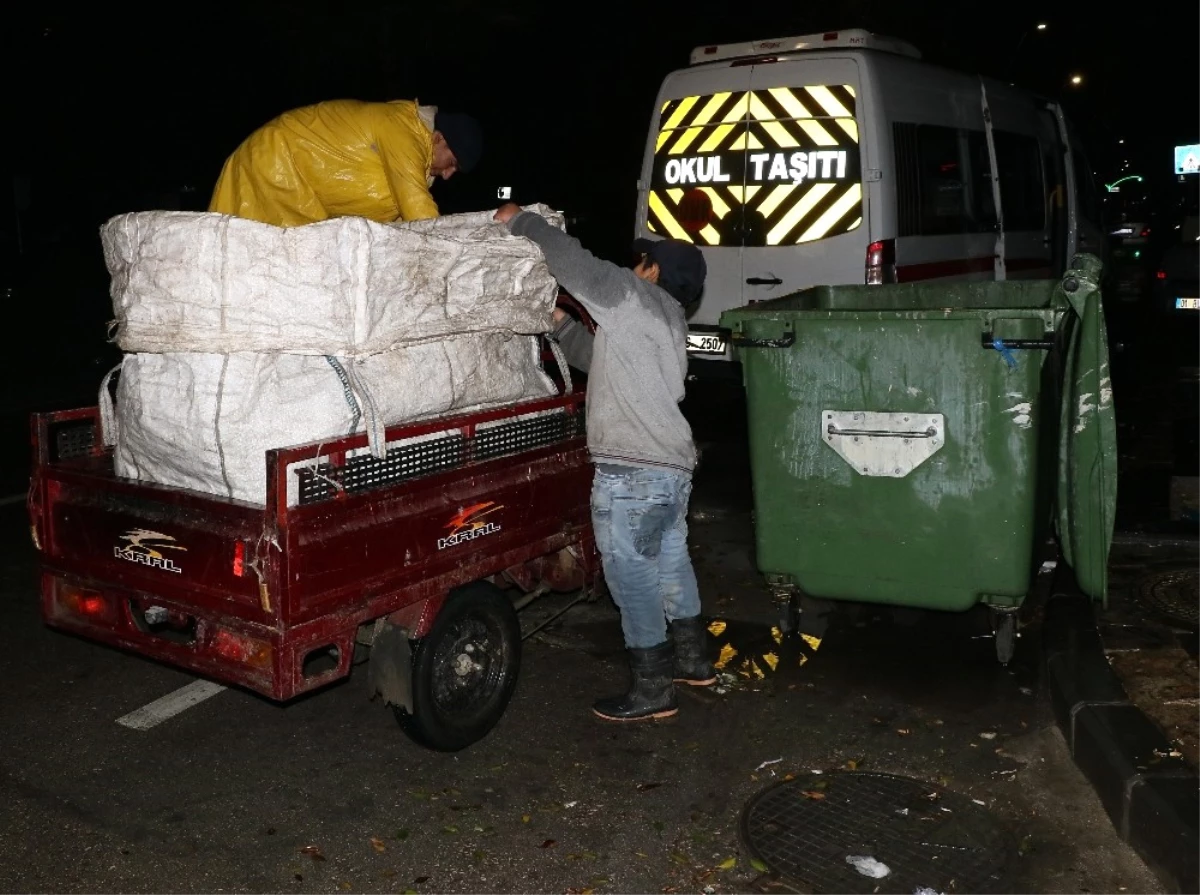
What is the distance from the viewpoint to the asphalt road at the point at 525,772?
348cm

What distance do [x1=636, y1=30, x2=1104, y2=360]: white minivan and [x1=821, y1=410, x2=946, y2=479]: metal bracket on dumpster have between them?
330 cm

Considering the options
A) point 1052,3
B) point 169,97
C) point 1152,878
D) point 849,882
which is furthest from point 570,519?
point 1052,3

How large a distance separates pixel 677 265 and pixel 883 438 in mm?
Answer: 1094

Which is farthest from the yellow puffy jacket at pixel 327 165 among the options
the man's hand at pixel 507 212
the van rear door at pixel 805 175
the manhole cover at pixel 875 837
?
the van rear door at pixel 805 175

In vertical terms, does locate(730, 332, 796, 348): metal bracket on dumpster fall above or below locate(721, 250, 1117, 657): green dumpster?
above

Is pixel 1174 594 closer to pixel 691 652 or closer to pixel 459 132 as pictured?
pixel 691 652

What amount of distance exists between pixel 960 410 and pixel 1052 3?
31.8m

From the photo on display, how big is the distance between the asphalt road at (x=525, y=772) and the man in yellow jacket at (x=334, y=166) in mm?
1916

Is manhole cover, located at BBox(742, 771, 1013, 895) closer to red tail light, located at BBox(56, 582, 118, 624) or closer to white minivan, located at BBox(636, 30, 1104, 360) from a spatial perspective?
red tail light, located at BBox(56, 582, 118, 624)

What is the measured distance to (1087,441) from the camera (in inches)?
190

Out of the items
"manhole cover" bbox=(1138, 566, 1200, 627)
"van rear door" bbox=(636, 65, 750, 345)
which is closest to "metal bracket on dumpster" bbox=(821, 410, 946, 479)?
"manhole cover" bbox=(1138, 566, 1200, 627)

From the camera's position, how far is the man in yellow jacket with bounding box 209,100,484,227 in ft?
14.5

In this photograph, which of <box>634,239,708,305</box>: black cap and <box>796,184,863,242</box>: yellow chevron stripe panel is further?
<box>796,184,863,242</box>: yellow chevron stripe panel

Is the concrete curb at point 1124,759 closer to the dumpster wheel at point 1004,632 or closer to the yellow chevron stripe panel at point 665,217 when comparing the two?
the dumpster wheel at point 1004,632
